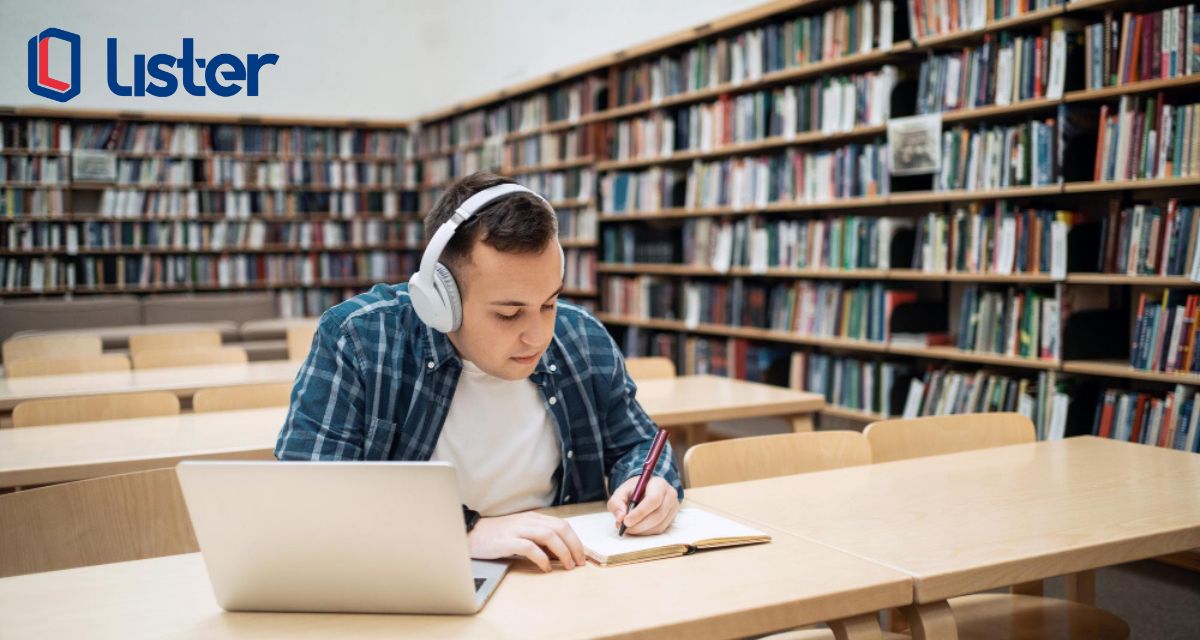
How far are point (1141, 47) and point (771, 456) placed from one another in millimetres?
2447

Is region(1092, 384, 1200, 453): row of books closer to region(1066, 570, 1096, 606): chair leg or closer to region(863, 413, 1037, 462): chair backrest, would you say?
region(863, 413, 1037, 462): chair backrest

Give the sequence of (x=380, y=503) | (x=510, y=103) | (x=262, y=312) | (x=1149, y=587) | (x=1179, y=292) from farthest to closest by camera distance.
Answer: (x=262, y=312), (x=510, y=103), (x=1179, y=292), (x=1149, y=587), (x=380, y=503)

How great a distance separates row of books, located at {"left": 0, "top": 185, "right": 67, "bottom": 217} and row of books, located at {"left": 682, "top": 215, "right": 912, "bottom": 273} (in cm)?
540

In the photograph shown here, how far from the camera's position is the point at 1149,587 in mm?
3150

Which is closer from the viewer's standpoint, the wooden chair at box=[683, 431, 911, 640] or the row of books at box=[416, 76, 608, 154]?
the wooden chair at box=[683, 431, 911, 640]

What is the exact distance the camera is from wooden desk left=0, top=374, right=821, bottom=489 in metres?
2.16

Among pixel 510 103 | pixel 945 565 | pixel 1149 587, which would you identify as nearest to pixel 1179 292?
pixel 1149 587

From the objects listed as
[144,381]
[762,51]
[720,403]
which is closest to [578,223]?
[762,51]

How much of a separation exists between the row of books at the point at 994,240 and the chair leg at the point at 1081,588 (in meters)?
1.90

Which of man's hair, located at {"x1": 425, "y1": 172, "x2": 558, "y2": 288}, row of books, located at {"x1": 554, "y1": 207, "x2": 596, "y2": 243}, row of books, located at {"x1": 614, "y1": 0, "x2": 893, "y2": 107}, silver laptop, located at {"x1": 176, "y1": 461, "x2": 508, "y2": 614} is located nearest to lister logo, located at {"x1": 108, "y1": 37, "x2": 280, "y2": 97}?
man's hair, located at {"x1": 425, "y1": 172, "x2": 558, "y2": 288}

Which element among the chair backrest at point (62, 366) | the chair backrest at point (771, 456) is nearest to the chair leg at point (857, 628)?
the chair backrest at point (771, 456)

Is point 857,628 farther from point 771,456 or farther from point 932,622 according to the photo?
point 771,456

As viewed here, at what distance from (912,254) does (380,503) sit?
392 cm

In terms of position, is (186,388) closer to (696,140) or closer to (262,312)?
(696,140)
